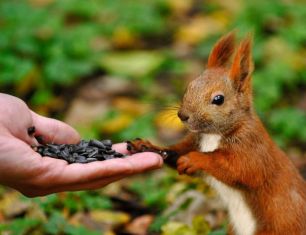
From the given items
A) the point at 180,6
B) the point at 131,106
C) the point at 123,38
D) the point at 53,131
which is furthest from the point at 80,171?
the point at 180,6

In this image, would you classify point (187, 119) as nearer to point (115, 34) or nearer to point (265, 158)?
point (265, 158)

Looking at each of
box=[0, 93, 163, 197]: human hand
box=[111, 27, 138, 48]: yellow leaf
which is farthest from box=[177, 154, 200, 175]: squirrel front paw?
box=[111, 27, 138, 48]: yellow leaf

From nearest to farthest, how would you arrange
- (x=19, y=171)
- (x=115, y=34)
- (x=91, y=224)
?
(x=19, y=171), (x=91, y=224), (x=115, y=34)

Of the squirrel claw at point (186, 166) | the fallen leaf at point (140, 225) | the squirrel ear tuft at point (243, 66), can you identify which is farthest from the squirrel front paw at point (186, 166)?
the fallen leaf at point (140, 225)

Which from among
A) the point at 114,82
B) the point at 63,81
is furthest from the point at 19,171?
the point at 114,82

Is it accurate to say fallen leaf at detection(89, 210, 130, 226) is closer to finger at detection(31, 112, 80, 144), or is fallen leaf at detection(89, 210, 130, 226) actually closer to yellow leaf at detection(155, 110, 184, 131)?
finger at detection(31, 112, 80, 144)

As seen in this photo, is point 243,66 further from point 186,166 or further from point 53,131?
point 53,131

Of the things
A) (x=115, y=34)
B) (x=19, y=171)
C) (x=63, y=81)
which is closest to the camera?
(x=19, y=171)
